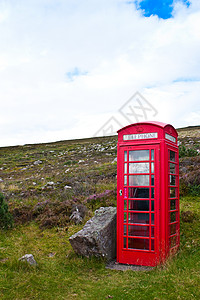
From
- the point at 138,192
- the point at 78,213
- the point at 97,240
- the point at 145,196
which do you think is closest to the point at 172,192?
the point at 145,196

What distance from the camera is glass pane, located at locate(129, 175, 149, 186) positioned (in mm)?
6895

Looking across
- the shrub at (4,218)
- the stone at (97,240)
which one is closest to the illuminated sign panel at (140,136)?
the stone at (97,240)

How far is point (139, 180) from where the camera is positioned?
22.8ft

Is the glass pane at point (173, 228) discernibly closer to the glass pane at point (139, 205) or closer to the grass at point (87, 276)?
the grass at point (87, 276)

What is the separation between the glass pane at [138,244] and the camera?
22.3ft

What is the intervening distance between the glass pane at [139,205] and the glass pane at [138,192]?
131mm

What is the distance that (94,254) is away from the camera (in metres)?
7.07

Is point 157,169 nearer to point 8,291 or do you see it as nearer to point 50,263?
point 50,263

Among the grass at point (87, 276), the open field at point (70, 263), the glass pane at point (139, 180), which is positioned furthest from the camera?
the glass pane at point (139, 180)

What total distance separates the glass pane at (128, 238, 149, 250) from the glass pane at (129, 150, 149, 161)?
6.29 ft

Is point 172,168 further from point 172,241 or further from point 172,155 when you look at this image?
point 172,241

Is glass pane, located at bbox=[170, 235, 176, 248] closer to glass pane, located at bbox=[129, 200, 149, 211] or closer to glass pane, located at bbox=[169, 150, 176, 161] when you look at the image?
glass pane, located at bbox=[129, 200, 149, 211]

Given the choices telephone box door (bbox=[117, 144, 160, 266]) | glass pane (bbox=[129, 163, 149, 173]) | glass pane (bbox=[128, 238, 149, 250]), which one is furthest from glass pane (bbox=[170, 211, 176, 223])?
glass pane (bbox=[129, 163, 149, 173])

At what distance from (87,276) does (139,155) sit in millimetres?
2983
